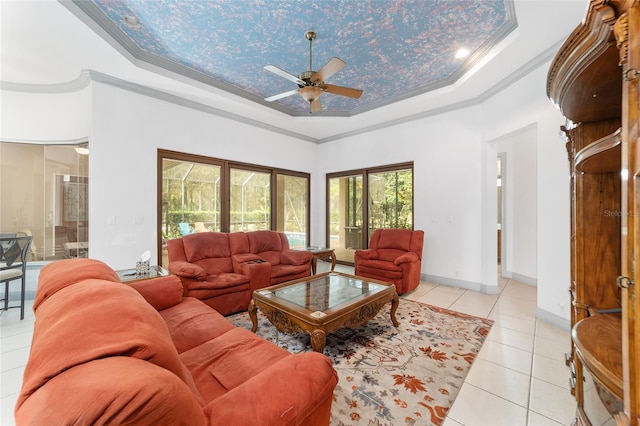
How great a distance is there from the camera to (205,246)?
3.68 metres

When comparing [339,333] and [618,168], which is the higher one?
[618,168]

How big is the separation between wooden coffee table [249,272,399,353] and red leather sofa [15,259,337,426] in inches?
25.8

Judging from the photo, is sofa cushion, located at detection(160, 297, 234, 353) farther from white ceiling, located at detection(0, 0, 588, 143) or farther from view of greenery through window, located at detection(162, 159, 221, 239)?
white ceiling, located at detection(0, 0, 588, 143)

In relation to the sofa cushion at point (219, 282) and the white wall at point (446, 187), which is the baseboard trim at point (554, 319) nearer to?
the white wall at point (446, 187)

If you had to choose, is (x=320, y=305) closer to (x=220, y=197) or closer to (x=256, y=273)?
(x=256, y=273)

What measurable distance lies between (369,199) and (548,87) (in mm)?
4533

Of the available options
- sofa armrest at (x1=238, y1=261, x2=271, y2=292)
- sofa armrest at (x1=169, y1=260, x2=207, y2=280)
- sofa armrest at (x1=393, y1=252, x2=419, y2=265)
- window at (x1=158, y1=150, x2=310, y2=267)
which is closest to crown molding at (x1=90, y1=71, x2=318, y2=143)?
window at (x1=158, y1=150, x2=310, y2=267)

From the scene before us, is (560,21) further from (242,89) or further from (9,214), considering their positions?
Result: (9,214)

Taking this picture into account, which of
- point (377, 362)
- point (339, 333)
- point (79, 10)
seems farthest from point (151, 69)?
point (377, 362)

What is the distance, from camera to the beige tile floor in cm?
163

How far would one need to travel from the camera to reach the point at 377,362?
2166 millimetres

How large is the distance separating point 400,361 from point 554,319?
2013 millimetres

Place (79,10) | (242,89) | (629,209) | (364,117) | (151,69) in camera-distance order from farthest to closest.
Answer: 1. (364,117)
2. (242,89)
3. (151,69)
4. (79,10)
5. (629,209)

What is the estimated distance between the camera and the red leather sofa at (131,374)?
56 centimetres
